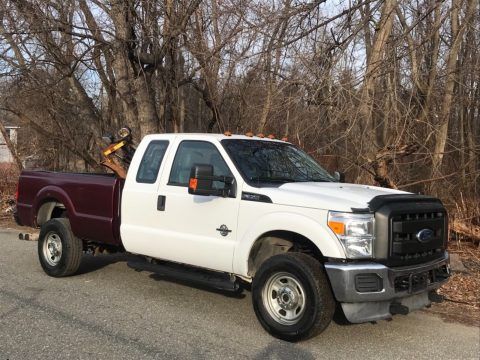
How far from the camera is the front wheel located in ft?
16.0

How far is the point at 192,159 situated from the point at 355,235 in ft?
7.40

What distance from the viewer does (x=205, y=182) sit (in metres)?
5.48

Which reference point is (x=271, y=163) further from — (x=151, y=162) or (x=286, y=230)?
(x=151, y=162)

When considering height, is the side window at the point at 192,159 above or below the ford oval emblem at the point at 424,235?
above

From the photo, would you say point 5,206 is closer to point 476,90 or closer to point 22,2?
point 22,2

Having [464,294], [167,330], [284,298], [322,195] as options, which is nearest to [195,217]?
[167,330]

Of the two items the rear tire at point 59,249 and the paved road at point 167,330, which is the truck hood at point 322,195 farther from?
the rear tire at point 59,249

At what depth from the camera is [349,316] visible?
15.7ft

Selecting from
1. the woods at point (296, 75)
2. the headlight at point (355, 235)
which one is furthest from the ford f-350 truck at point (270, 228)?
the woods at point (296, 75)

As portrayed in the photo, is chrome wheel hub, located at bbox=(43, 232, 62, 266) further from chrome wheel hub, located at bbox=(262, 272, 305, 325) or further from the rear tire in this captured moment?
chrome wheel hub, located at bbox=(262, 272, 305, 325)

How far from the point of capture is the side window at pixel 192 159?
598 cm

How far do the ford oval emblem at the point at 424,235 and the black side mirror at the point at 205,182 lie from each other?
1.87 metres

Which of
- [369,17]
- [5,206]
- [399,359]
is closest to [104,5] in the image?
[369,17]

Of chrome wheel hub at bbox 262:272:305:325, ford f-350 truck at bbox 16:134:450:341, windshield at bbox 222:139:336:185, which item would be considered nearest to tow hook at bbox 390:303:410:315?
ford f-350 truck at bbox 16:134:450:341
